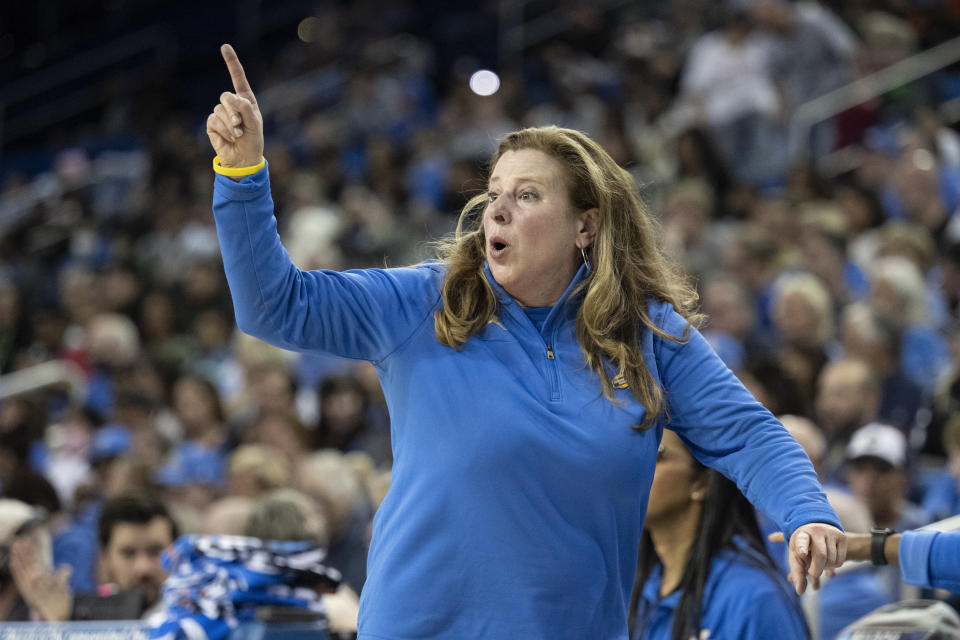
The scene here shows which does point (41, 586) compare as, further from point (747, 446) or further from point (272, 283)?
point (747, 446)

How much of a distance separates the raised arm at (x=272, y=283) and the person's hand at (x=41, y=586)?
2065 millimetres

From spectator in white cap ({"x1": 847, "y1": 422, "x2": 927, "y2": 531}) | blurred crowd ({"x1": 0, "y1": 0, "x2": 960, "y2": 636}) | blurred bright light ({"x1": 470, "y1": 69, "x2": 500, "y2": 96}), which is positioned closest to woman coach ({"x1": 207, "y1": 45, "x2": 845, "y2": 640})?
blurred crowd ({"x1": 0, "y1": 0, "x2": 960, "y2": 636})

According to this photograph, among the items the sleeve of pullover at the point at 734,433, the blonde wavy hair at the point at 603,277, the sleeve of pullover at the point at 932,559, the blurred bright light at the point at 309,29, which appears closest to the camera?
the sleeve of pullover at the point at 734,433

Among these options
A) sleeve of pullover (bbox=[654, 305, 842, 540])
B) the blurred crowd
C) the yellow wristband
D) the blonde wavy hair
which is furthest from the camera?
the blurred crowd

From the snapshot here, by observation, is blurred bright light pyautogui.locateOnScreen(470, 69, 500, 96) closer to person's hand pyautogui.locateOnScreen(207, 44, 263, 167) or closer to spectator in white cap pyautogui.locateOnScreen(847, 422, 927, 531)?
spectator in white cap pyautogui.locateOnScreen(847, 422, 927, 531)

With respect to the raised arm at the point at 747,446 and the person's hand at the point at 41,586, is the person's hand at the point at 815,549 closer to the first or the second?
the raised arm at the point at 747,446

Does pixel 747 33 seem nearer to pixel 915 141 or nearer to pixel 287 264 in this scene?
pixel 915 141

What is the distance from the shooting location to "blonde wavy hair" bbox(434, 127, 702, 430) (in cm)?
243

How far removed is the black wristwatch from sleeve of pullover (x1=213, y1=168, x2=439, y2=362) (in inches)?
42.4

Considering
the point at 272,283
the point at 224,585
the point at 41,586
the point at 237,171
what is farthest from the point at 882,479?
the point at 237,171

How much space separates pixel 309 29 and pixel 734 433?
40.9 feet

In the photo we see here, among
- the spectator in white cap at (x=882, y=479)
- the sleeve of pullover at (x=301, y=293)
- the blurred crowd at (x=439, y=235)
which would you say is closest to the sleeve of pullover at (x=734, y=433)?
the sleeve of pullover at (x=301, y=293)

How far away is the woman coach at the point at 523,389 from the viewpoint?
2213mm

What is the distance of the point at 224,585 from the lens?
3.31m
